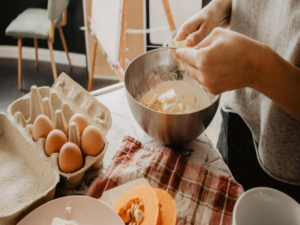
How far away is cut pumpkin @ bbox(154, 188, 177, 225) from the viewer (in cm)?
67

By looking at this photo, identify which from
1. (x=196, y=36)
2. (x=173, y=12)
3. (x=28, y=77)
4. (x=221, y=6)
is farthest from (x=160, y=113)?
(x=28, y=77)

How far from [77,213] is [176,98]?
428 mm

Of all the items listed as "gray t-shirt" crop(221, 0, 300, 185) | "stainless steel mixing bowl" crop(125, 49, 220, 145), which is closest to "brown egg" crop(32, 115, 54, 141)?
"stainless steel mixing bowl" crop(125, 49, 220, 145)

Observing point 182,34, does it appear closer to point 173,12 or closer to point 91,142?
point 91,142

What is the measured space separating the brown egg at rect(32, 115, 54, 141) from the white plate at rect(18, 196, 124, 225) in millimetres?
195

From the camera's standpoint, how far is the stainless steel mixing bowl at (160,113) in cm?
78

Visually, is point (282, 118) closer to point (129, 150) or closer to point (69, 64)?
point (129, 150)

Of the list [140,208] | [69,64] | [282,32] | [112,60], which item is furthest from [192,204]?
[69,64]

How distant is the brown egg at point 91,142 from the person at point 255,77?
291 millimetres

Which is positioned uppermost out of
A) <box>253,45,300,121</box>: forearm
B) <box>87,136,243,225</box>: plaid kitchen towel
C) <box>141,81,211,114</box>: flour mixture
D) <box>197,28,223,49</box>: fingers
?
<box>197,28,223,49</box>: fingers

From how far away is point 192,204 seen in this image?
2.50 ft

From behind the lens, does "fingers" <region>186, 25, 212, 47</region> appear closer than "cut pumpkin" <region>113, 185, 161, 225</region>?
No

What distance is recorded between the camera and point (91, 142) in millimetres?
774

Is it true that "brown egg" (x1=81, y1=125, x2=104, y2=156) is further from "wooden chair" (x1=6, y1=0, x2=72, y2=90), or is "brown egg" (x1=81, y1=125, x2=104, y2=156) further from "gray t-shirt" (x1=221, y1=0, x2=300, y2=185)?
"wooden chair" (x1=6, y1=0, x2=72, y2=90)
